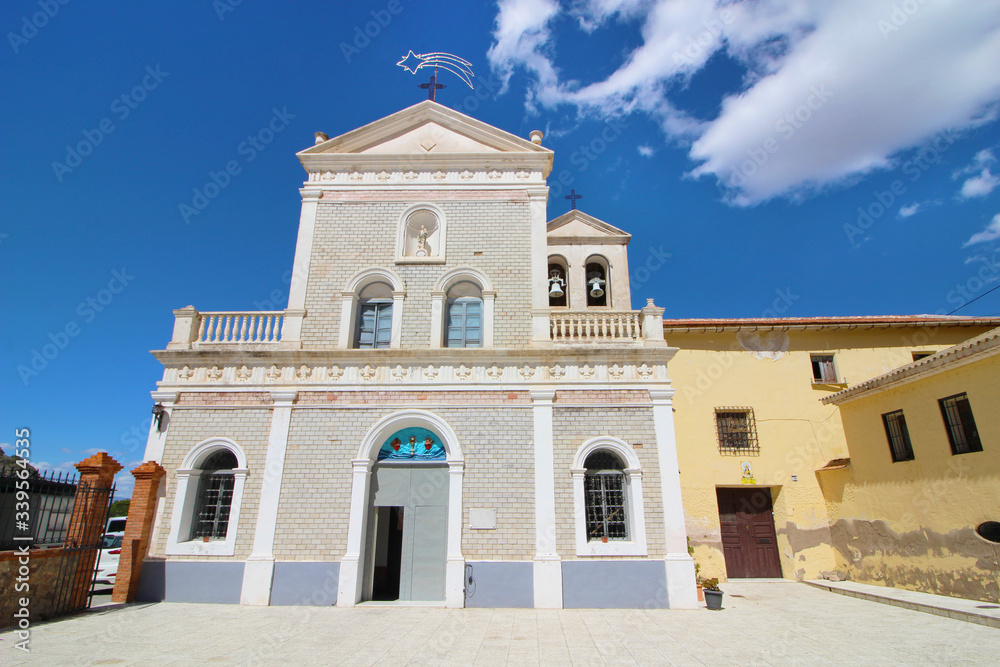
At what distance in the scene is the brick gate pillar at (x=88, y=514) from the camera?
9461 millimetres

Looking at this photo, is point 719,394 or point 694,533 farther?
point 719,394

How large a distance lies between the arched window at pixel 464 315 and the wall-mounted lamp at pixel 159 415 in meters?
6.29

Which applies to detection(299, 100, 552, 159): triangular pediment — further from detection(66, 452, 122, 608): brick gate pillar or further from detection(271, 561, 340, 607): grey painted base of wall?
detection(271, 561, 340, 607): grey painted base of wall

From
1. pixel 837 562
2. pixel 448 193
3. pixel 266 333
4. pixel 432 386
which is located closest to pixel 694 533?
pixel 837 562

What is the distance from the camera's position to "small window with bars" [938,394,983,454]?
1048cm

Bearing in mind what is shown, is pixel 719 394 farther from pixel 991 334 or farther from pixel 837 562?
pixel 991 334

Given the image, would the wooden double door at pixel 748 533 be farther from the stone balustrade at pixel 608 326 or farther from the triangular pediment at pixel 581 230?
the triangular pediment at pixel 581 230

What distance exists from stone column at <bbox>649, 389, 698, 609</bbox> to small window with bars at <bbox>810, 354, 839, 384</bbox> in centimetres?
696

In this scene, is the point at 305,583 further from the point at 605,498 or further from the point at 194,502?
the point at 605,498

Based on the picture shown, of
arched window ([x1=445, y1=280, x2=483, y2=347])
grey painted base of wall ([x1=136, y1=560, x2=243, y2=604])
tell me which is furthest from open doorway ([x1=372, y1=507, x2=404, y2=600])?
arched window ([x1=445, y1=280, x2=483, y2=347])

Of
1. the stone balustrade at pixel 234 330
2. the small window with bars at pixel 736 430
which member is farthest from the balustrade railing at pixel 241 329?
the small window with bars at pixel 736 430

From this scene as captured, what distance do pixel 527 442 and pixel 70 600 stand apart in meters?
8.64

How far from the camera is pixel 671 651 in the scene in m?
7.22

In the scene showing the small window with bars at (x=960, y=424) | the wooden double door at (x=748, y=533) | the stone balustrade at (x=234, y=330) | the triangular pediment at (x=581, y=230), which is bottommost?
the wooden double door at (x=748, y=533)
